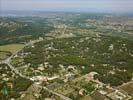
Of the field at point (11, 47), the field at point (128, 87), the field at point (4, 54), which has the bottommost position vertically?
the field at point (11, 47)

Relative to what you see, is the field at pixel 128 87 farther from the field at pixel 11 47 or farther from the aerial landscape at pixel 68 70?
the field at pixel 11 47

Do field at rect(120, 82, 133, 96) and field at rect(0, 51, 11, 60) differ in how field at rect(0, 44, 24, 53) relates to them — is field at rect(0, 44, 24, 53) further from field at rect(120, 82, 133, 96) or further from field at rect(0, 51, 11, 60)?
field at rect(120, 82, 133, 96)

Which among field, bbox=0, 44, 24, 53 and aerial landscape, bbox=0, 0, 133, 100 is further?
field, bbox=0, 44, 24, 53

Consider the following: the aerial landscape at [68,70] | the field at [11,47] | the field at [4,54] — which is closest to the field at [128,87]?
the aerial landscape at [68,70]

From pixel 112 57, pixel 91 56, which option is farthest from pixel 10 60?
pixel 112 57

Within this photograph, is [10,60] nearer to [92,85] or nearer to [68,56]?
[68,56]

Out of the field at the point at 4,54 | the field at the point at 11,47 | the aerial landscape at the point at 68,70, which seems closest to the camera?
the aerial landscape at the point at 68,70

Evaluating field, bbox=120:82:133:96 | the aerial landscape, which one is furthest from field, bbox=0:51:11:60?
field, bbox=120:82:133:96

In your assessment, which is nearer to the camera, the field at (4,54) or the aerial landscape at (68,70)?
the aerial landscape at (68,70)

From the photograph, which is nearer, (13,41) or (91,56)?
(91,56)

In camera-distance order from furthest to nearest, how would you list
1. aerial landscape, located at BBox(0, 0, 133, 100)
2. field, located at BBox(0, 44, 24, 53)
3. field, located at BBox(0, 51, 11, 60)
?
field, located at BBox(0, 44, 24, 53) < field, located at BBox(0, 51, 11, 60) < aerial landscape, located at BBox(0, 0, 133, 100)

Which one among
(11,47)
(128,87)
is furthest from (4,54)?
(128,87)
